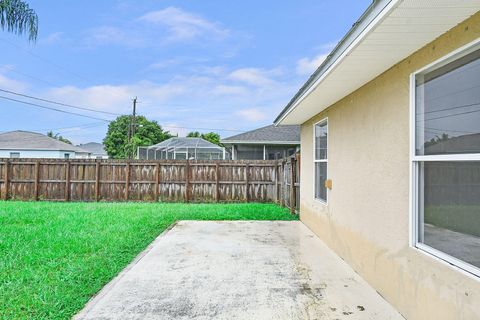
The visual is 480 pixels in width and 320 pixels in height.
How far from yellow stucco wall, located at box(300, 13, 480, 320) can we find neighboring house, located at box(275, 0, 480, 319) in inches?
0.4

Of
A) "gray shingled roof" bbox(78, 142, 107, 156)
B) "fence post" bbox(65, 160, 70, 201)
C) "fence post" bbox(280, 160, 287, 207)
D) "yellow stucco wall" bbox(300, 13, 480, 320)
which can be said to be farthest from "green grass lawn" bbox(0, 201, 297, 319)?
"gray shingled roof" bbox(78, 142, 107, 156)

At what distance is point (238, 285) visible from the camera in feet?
11.9

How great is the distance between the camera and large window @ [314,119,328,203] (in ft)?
19.5

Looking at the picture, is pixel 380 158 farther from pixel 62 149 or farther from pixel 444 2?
pixel 62 149

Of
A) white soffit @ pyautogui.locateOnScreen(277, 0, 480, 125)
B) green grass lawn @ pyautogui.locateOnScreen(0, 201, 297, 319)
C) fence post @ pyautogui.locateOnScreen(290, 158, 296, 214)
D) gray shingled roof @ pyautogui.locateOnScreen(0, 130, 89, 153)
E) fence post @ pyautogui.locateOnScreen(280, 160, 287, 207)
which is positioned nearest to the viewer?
white soffit @ pyautogui.locateOnScreen(277, 0, 480, 125)

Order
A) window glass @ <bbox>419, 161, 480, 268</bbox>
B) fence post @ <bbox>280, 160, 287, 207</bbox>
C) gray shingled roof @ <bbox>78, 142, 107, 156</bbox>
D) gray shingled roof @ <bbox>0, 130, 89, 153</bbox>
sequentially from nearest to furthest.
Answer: window glass @ <bbox>419, 161, 480, 268</bbox> < fence post @ <bbox>280, 160, 287, 207</bbox> < gray shingled roof @ <bbox>0, 130, 89, 153</bbox> < gray shingled roof @ <bbox>78, 142, 107, 156</bbox>

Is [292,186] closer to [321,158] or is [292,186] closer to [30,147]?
[321,158]

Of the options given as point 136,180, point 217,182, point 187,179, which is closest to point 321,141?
point 217,182

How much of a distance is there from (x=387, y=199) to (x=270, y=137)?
11.8 meters

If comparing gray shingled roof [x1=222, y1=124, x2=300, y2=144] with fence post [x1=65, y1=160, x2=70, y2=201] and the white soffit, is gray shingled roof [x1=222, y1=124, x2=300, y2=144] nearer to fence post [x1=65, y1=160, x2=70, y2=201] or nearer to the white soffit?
fence post [x1=65, y1=160, x2=70, y2=201]

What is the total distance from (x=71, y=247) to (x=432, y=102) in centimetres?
514

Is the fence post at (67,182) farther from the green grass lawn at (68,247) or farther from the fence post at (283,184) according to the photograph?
the fence post at (283,184)

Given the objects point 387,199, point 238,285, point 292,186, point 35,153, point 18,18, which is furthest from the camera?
point 35,153

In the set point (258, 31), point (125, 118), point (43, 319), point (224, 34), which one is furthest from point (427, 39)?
point (125, 118)
